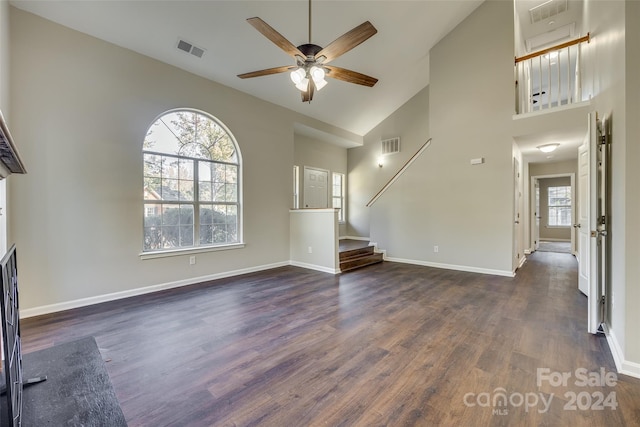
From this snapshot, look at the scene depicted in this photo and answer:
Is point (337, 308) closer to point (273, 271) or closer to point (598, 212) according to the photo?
point (273, 271)

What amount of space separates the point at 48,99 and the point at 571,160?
10.8 meters

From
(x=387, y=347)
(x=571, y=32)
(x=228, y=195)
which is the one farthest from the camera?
(x=571, y=32)

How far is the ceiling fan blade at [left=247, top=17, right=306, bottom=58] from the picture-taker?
7.62 feet

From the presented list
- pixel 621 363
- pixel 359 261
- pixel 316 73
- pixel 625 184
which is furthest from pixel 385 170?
pixel 621 363

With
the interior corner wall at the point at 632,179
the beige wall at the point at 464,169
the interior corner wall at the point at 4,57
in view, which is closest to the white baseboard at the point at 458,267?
the beige wall at the point at 464,169

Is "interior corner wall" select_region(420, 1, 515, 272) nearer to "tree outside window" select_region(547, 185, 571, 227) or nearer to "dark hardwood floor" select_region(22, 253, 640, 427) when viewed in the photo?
"dark hardwood floor" select_region(22, 253, 640, 427)

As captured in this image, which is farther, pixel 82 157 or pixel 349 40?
pixel 82 157

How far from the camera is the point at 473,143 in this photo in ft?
16.3

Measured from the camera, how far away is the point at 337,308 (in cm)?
320

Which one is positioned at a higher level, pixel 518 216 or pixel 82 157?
pixel 82 157

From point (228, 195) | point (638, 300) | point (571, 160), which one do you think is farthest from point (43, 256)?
point (571, 160)

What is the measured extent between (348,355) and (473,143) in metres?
4.49

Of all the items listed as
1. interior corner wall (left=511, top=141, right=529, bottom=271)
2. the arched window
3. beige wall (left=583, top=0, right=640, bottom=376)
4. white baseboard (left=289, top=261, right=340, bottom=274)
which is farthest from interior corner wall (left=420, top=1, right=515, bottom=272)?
the arched window

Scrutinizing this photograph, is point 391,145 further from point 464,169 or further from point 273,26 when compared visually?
point 273,26
